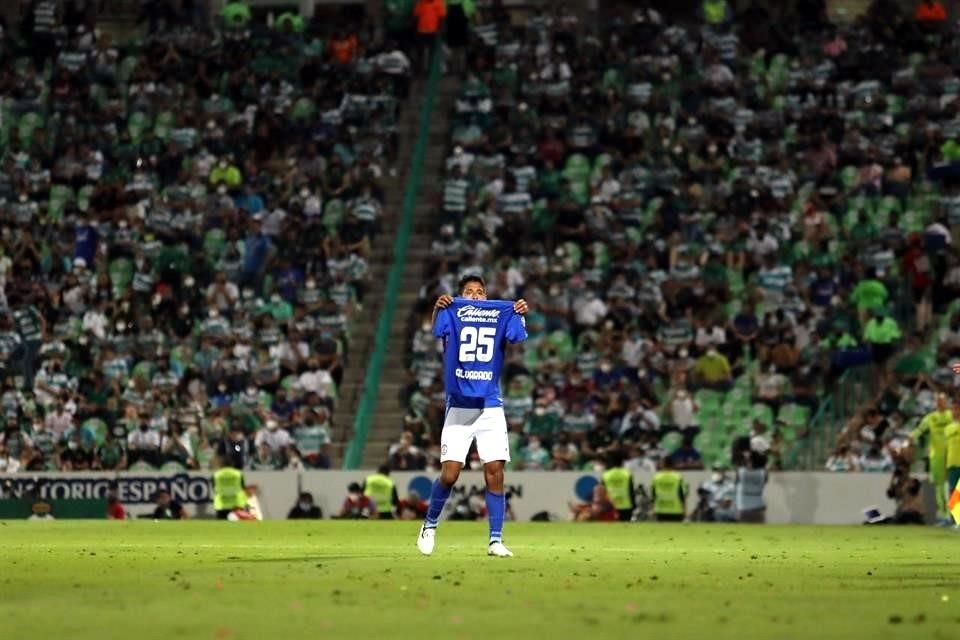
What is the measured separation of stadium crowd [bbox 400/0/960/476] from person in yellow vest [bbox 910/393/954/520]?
12.4ft

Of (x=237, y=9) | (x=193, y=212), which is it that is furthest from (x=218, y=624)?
(x=237, y=9)

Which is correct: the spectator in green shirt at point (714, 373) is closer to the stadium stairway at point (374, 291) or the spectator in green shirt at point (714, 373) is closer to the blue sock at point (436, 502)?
the stadium stairway at point (374, 291)

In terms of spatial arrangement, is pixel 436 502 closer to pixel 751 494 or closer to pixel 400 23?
pixel 751 494

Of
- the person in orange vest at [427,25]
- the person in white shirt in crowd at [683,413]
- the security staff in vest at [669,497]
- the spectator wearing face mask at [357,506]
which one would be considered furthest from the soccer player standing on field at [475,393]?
the person in orange vest at [427,25]

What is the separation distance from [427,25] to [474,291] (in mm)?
28215

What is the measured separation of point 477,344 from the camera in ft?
66.4

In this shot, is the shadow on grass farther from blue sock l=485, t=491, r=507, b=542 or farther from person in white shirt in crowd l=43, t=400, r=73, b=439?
person in white shirt in crowd l=43, t=400, r=73, b=439

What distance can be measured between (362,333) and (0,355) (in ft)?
23.6

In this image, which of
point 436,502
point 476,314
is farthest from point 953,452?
point 436,502

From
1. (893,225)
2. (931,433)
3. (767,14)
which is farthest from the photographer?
(767,14)

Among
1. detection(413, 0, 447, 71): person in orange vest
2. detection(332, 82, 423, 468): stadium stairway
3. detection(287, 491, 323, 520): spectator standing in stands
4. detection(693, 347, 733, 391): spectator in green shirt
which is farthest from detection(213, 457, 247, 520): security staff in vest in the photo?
detection(413, 0, 447, 71): person in orange vest

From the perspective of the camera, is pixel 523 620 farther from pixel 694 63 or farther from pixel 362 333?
pixel 694 63

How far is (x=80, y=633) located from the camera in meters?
11.5

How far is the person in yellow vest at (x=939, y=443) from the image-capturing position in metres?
32.7
